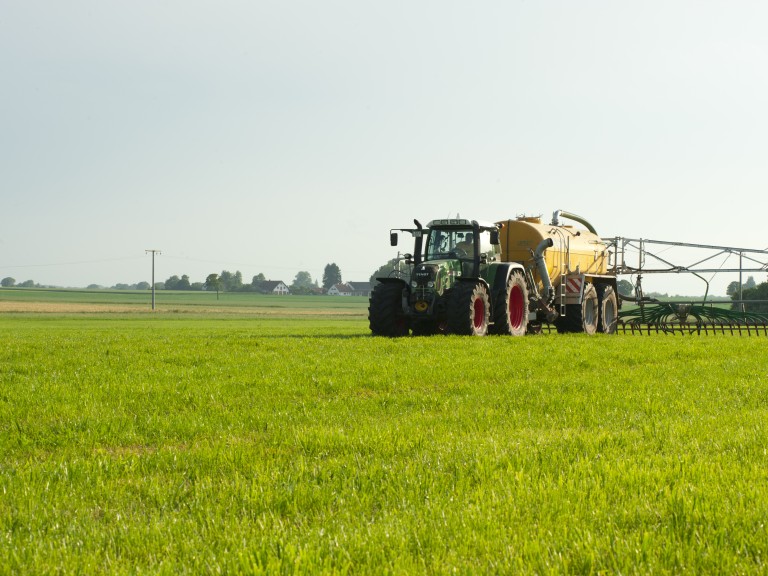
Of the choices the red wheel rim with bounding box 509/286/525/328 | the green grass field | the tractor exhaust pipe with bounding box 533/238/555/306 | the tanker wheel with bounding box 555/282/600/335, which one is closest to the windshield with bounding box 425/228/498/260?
the red wheel rim with bounding box 509/286/525/328

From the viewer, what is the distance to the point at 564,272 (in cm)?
2592

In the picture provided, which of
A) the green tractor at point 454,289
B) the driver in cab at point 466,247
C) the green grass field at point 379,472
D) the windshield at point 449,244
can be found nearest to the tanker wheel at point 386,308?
the green tractor at point 454,289

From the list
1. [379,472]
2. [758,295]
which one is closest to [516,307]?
[379,472]

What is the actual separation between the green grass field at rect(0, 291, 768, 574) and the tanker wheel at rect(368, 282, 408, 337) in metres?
8.73

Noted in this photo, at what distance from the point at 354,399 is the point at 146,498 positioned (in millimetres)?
4607

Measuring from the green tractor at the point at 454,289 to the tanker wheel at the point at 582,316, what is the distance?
3.34 meters

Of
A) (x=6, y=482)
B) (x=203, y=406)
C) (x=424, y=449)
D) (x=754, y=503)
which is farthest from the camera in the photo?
(x=203, y=406)

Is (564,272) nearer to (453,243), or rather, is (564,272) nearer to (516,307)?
(516,307)

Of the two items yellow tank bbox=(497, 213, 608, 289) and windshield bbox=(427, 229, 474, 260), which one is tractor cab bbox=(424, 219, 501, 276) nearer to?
windshield bbox=(427, 229, 474, 260)

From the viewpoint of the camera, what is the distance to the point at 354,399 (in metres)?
10.2

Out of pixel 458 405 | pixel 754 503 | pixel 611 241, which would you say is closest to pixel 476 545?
pixel 754 503

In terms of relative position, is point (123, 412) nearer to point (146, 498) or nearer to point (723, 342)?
point (146, 498)

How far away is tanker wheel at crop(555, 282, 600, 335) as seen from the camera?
25859mm

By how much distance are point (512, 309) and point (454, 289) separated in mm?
3226
